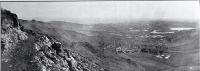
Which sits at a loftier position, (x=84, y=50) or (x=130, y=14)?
(x=130, y=14)

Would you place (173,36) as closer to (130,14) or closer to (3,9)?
(130,14)

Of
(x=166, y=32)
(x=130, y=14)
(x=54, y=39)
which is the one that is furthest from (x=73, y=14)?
(x=166, y=32)

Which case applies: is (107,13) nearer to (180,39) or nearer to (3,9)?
(180,39)

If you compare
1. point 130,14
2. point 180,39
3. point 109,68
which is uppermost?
point 130,14
